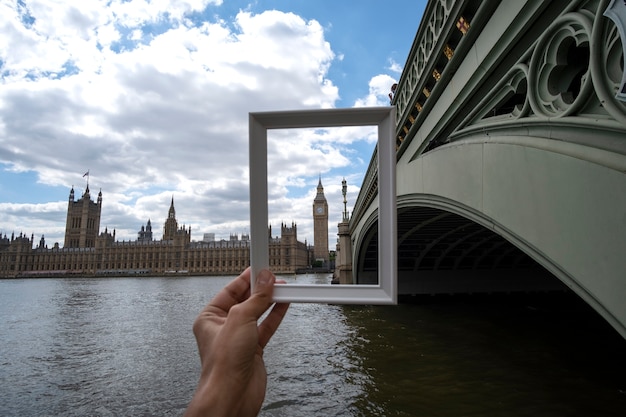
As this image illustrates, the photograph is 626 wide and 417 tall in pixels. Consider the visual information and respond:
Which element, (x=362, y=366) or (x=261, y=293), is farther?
(x=362, y=366)

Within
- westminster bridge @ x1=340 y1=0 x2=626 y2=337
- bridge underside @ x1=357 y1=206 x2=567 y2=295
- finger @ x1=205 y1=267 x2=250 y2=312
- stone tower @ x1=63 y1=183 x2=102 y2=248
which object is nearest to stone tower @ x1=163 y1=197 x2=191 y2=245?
stone tower @ x1=63 y1=183 x2=102 y2=248

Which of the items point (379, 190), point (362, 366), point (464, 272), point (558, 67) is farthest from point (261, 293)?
point (464, 272)

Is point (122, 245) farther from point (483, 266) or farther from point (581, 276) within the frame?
point (581, 276)

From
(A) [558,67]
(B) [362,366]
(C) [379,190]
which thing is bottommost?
(B) [362,366]

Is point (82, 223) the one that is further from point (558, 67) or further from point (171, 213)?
point (558, 67)

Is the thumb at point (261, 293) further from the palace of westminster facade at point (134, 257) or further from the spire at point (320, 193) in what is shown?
the palace of westminster facade at point (134, 257)

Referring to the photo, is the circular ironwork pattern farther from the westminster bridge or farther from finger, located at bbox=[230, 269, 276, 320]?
finger, located at bbox=[230, 269, 276, 320]
